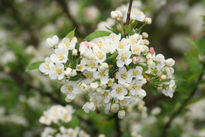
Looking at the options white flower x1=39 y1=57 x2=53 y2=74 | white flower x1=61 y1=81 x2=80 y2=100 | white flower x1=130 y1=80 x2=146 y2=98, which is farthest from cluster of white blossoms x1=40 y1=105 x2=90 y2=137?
white flower x1=130 y1=80 x2=146 y2=98

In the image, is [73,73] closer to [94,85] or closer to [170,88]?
[94,85]

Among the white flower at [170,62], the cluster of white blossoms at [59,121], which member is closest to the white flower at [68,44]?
the white flower at [170,62]

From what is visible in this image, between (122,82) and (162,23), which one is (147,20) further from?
(162,23)

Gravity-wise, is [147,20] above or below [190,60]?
below

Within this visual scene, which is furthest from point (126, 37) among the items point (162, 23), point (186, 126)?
point (162, 23)

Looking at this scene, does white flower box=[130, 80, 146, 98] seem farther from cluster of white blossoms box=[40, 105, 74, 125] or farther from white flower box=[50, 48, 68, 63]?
cluster of white blossoms box=[40, 105, 74, 125]

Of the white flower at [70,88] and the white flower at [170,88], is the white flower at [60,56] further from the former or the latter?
the white flower at [170,88]

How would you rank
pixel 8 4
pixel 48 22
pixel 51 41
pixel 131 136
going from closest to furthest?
pixel 51 41 → pixel 131 136 → pixel 8 4 → pixel 48 22
